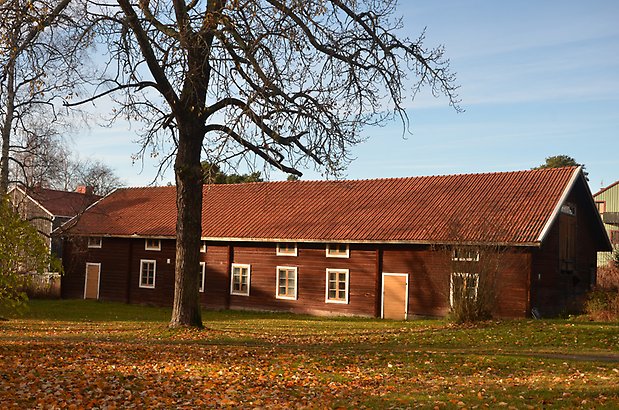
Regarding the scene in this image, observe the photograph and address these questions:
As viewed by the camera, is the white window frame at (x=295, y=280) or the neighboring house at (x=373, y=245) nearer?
the neighboring house at (x=373, y=245)

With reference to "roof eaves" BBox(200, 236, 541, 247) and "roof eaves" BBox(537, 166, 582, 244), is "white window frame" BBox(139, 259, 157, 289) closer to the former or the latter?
"roof eaves" BBox(200, 236, 541, 247)

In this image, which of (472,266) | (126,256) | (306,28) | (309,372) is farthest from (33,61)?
(126,256)

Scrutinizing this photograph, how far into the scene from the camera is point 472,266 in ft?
73.2

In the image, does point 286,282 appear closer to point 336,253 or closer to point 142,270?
point 336,253

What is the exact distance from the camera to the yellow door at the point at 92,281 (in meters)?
Answer: 38.2

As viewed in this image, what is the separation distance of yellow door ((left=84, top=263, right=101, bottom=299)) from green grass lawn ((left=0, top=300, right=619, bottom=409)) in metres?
16.4

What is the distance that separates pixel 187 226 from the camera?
18.9 metres

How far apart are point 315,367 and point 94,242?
94.0ft

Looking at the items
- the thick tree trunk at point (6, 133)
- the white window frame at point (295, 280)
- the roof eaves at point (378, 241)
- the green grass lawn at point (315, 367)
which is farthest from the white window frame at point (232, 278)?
the thick tree trunk at point (6, 133)

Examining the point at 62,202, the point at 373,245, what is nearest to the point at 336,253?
the point at 373,245

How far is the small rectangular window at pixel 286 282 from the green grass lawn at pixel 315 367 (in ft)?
28.1

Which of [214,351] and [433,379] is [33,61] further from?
[433,379]

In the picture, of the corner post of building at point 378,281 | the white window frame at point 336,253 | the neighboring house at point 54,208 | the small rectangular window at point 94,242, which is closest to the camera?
the corner post of building at point 378,281

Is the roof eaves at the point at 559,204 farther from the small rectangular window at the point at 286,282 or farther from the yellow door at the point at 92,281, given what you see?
the yellow door at the point at 92,281
